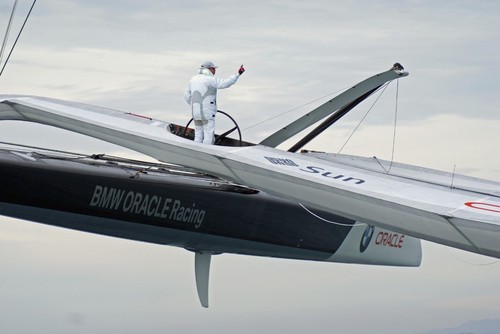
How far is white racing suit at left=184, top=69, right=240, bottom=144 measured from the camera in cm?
1005

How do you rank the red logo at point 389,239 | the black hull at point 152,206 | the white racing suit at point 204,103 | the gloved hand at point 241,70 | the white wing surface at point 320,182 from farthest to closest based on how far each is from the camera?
the red logo at point 389,239 → the white racing suit at point 204,103 → the gloved hand at point 241,70 → the black hull at point 152,206 → the white wing surface at point 320,182

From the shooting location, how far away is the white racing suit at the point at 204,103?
10.0 metres

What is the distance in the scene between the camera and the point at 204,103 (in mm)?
10070

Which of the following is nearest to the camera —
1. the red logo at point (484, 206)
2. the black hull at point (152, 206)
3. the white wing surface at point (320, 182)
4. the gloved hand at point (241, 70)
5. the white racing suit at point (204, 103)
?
the white wing surface at point (320, 182)

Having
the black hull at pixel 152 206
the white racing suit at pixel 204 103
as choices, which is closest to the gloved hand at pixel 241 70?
the white racing suit at pixel 204 103

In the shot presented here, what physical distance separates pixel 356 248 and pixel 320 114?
2261mm

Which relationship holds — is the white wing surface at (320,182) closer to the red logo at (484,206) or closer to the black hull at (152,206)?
the red logo at (484,206)

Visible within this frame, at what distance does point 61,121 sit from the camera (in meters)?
9.14

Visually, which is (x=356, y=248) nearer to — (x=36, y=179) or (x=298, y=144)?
(x=298, y=144)

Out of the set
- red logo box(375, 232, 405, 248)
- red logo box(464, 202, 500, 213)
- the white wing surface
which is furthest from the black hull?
→ red logo box(464, 202, 500, 213)

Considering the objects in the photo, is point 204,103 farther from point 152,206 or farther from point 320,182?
point 320,182

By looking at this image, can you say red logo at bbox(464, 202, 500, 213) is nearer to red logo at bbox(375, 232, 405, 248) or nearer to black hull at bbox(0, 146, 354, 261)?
black hull at bbox(0, 146, 354, 261)

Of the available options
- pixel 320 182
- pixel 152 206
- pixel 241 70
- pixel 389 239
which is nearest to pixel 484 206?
pixel 320 182

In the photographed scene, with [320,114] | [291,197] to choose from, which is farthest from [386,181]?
[320,114]
